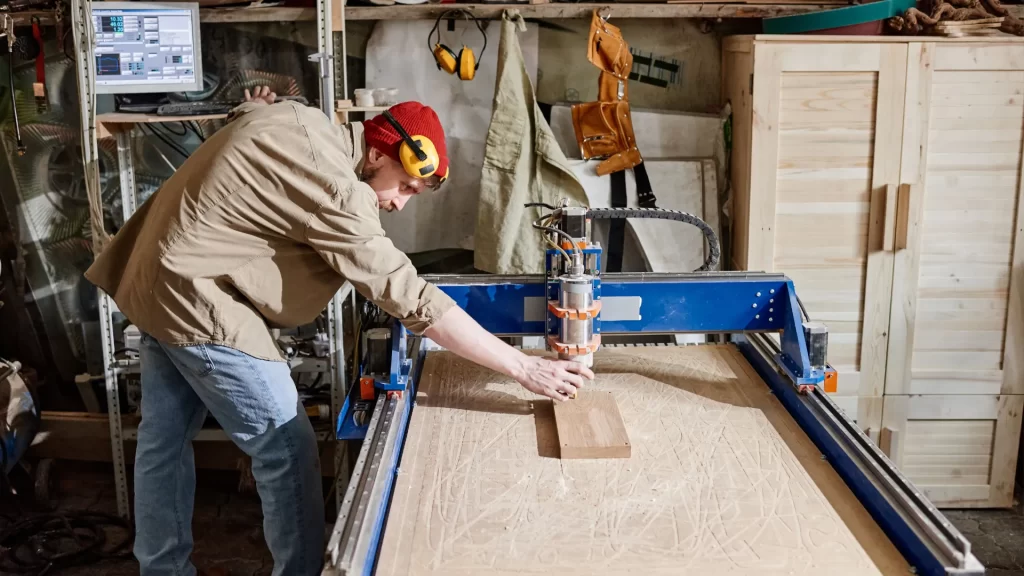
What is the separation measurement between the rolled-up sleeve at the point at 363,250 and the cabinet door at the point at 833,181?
1.51m

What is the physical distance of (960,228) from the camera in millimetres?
2992

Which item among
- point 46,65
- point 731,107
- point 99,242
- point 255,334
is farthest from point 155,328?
point 731,107

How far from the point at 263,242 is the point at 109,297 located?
1.40 m

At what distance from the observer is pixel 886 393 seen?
3.12 metres

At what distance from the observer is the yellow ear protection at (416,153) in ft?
6.03

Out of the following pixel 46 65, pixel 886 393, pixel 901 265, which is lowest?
pixel 886 393

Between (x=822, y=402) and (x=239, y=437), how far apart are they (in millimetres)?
1214

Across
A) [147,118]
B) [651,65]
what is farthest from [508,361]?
[651,65]

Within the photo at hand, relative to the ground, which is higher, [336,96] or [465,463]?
[336,96]

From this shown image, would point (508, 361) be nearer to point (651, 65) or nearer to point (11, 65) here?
point (651, 65)

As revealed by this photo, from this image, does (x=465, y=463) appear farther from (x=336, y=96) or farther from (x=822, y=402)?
(x=336, y=96)

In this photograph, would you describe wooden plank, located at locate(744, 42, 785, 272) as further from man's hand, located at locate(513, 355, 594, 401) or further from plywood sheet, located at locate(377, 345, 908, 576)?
man's hand, located at locate(513, 355, 594, 401)

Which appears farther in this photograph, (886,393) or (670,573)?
(886,393)

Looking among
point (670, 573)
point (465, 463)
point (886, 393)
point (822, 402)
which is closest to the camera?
point (670, 573)
